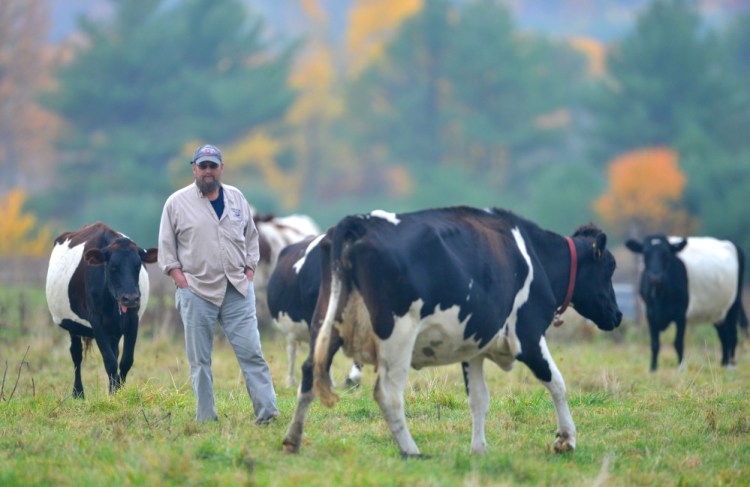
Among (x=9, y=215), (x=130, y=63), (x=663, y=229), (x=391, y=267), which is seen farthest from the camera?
(x=130, y=63)

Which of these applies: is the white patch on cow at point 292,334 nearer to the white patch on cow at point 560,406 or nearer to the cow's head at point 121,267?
the cow's head at point 121,267

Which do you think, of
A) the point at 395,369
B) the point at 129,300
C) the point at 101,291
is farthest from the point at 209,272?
the point at 101,291

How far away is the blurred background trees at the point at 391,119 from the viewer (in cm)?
4959

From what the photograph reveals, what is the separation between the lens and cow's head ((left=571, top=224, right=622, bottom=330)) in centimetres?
954

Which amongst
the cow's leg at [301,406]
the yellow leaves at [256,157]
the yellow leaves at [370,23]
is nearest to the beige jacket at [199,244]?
the cow's leg at [301,406]

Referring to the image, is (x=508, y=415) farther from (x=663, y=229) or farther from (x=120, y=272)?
(x=663, y=229)

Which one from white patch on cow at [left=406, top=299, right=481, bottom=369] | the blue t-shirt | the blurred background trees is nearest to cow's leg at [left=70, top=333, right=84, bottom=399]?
the blue t-shirt

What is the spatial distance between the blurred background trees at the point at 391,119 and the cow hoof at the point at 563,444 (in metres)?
34.2

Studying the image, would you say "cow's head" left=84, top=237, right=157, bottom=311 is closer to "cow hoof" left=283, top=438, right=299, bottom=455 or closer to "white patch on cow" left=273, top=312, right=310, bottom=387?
"white patch on cow" left=273, top=312, right=310, bottom=387

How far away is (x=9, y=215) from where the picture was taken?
155ft

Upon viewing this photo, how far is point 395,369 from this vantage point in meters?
7.68

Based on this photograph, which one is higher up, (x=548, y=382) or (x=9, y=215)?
(x=9, y=215)

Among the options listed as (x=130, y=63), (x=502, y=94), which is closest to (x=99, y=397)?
(x=130, y=63)

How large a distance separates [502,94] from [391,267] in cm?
5579
